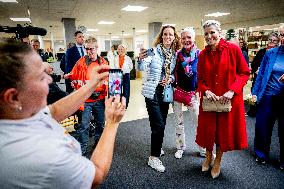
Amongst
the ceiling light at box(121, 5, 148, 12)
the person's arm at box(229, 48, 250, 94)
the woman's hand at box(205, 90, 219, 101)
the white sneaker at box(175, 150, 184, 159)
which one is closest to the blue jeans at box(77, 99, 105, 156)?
the white sneaker at box(175, 150, 184, 159)

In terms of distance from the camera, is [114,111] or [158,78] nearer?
[114,111]

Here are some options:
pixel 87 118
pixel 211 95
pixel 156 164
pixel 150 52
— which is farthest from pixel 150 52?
pixel 156 164

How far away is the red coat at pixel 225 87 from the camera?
230 cm

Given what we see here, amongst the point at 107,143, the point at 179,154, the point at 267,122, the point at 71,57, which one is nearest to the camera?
the point at 107,143

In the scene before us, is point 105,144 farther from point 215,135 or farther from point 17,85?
point 215,135

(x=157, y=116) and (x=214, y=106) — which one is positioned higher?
(x=214, y=106)

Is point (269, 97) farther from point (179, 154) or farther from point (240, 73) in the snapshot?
point (179, 154)

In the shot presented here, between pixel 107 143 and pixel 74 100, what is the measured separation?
0.42 m

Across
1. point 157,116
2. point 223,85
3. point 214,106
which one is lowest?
point 157,116

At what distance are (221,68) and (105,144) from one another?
5.66 ft

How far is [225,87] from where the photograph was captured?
7.70 ft

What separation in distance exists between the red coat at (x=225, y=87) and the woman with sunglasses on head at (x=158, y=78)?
15.7 inches

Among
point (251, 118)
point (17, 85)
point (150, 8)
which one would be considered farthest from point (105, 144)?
point (150, 8)

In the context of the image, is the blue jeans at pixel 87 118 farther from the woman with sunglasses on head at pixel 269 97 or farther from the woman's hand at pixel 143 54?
the woman with sunglasses on head at pixel 269 97
